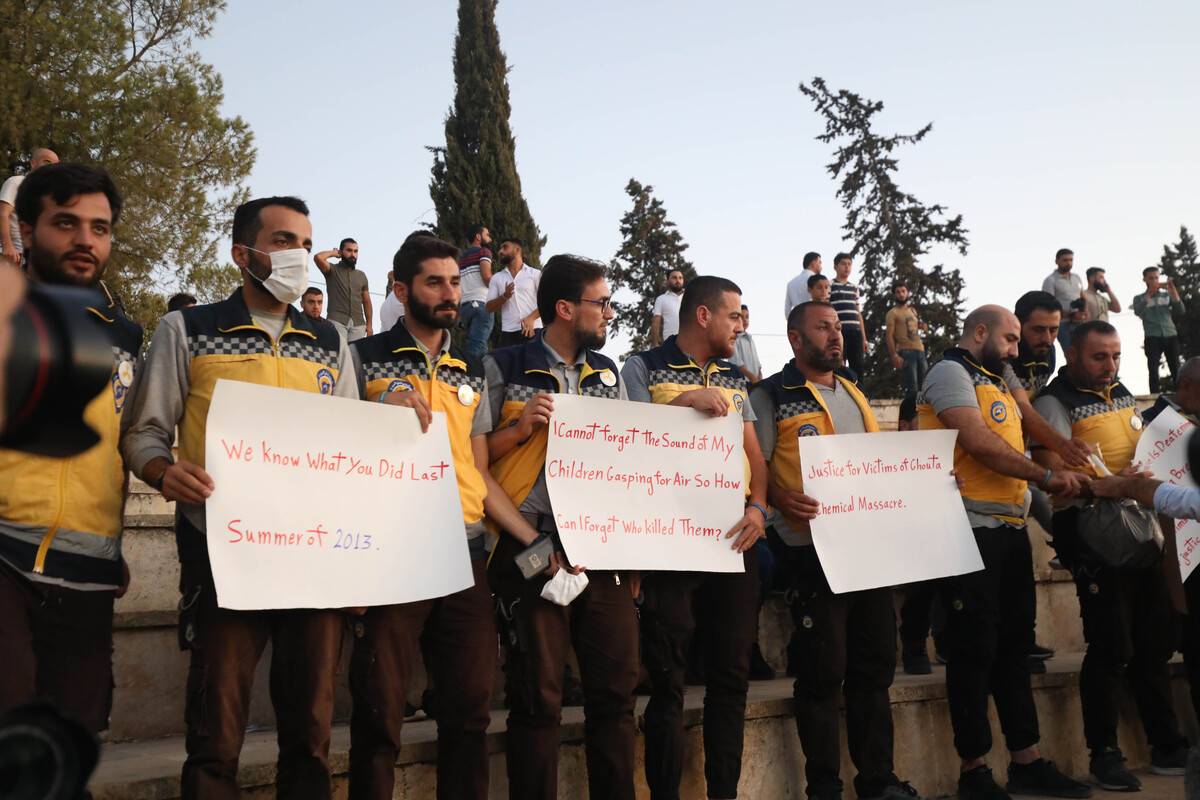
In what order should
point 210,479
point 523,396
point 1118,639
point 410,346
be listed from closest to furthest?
point 210,479
point 410,346
point 523,396
point 1118,639

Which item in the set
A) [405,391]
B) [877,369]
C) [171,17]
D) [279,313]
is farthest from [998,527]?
[877,369]

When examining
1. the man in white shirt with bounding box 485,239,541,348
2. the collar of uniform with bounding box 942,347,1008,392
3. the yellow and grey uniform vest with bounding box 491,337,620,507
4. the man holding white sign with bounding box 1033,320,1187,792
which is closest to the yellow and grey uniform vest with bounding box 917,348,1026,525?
the collar of uniform with bounding box 942,347,1008,392

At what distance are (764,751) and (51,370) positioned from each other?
4771 millimetres

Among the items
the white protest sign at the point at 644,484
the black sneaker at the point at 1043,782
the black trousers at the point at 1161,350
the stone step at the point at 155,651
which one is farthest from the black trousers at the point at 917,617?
the black trousers at the point at 1161,350

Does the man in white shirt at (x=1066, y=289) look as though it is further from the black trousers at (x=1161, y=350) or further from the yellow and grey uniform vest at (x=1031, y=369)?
the yellow and grey uniform vest at (x=1031, y=369)

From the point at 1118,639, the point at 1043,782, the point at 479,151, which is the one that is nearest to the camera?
the point at 1043,782

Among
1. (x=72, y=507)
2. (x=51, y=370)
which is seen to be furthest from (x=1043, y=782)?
(x=51, y=370)

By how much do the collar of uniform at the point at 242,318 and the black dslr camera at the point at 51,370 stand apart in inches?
93.9

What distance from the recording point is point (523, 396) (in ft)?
15.7

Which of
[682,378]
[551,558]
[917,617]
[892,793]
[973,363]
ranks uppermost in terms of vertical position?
[973,363]

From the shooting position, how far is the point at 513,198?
32.7m

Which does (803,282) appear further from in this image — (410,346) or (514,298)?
(410,346)

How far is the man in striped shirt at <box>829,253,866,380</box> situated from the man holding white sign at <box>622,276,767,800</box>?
9957 millimetres

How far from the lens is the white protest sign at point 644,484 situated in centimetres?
472
